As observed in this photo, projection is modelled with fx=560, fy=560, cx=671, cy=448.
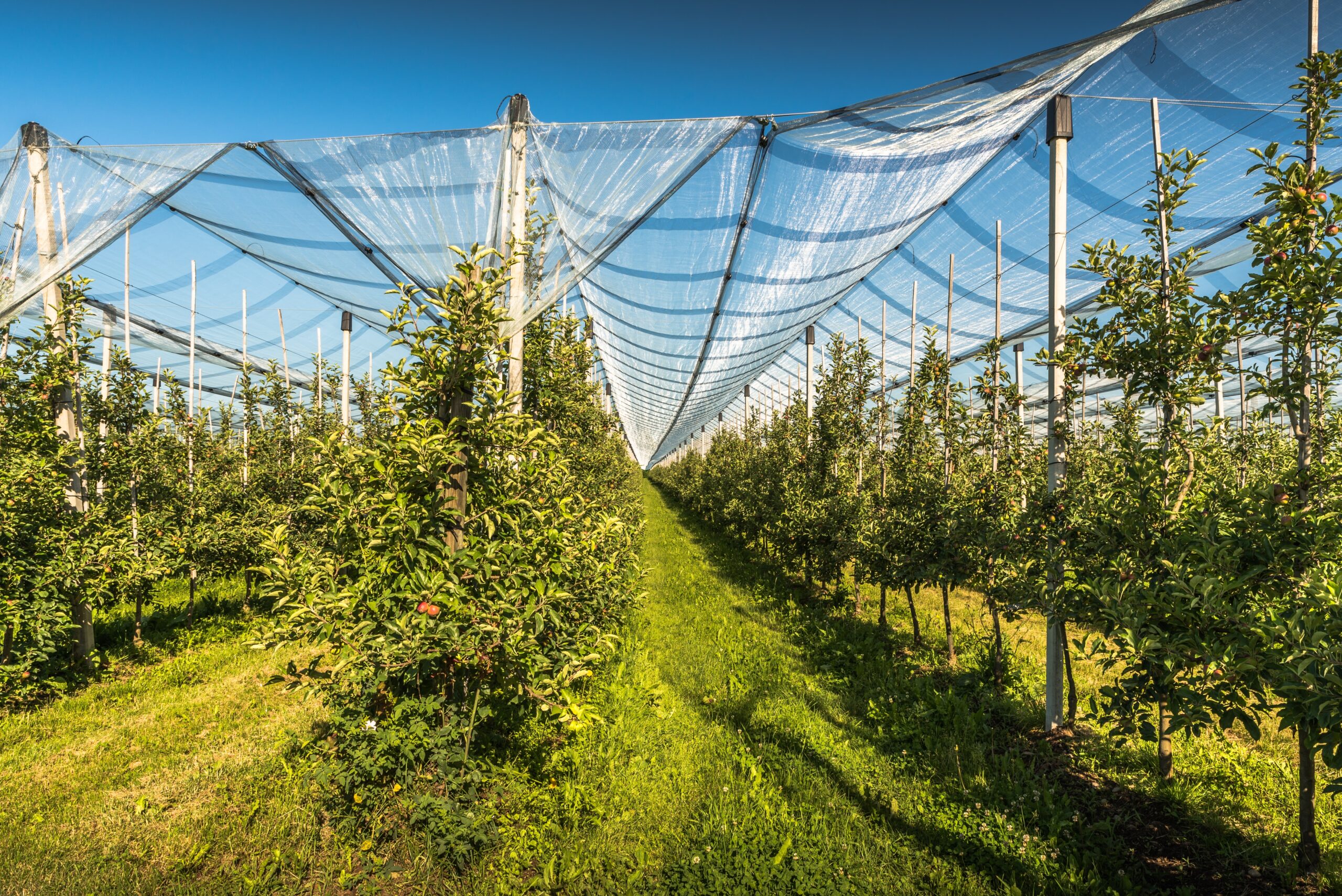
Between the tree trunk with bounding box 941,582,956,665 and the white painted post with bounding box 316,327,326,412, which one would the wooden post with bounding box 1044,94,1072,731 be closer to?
the tree trunk with bounding box 941,582,956,665

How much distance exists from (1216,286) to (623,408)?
2218 centimetres

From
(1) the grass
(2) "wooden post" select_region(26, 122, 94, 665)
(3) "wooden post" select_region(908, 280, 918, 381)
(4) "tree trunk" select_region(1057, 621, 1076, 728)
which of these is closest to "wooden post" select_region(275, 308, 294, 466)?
(2) "wooden post" select_region(26, 122, 94, 665)

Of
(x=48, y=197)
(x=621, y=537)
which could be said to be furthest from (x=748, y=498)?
(x=48, y=197)

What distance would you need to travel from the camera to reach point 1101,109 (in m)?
5.18

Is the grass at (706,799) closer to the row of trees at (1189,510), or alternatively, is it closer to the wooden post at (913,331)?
the row of trees at (1189,510)

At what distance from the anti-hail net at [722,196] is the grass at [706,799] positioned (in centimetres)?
326

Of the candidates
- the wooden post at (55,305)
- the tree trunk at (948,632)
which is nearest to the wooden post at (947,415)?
the tree trunk at (948,632)

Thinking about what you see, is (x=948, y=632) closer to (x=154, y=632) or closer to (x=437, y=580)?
(x=437, y=580)

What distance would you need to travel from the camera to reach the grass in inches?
122

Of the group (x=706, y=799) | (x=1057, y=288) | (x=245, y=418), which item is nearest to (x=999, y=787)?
(x=706, y=799)

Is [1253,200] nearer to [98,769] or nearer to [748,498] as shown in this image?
[748,498]

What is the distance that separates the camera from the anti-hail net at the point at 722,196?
4078mm

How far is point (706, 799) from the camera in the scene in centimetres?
388

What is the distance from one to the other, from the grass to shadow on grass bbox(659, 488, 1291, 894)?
0.7 inches
